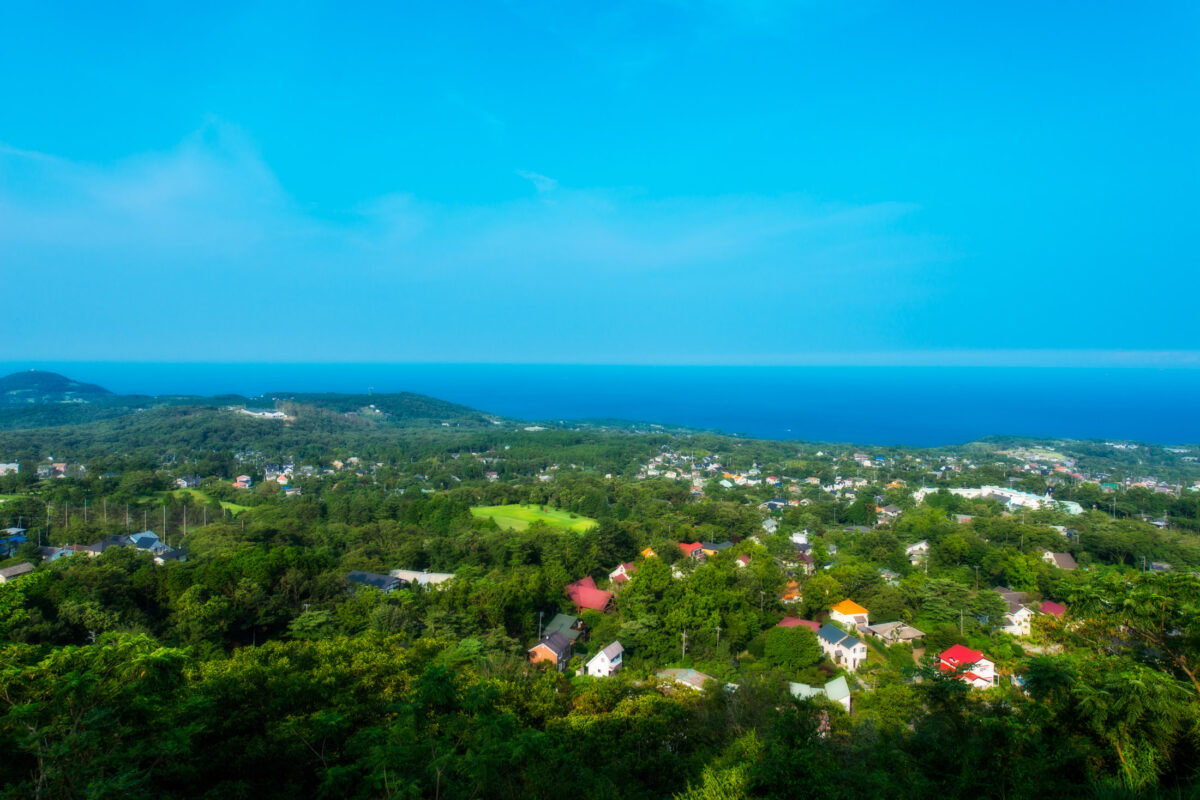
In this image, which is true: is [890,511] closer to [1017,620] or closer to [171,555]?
[1017,620]

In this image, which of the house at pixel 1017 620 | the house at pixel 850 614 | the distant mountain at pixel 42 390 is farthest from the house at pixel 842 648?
the distant mountain at pixel 42 390

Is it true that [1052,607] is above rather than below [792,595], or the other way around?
above

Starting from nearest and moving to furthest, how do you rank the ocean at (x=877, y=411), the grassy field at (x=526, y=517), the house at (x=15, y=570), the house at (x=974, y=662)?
the house at (x=974, y=662)
the house at (x=15, y=570)
the grassy field at (x=526, y=517)
the ocean at (x=877, y=411)

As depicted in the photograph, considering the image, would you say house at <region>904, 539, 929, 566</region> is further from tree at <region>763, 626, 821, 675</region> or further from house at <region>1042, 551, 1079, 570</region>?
tree at <region>763, 626, 821, 675</region>

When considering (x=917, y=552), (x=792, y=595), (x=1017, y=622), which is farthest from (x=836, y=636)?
(x=917, y=552)

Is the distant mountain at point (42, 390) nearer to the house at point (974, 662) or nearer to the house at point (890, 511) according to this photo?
the house at point (890, 511)
